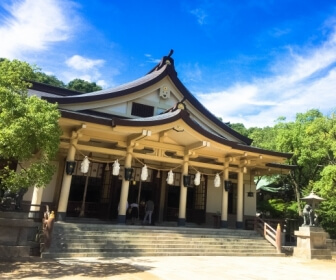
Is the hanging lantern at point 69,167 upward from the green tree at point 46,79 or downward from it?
downward

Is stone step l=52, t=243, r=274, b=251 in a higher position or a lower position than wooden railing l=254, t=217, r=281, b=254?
lower

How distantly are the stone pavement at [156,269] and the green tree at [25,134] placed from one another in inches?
87.9

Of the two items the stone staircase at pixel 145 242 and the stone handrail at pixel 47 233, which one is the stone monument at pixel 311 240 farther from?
the stone handrail at pixel 47 233

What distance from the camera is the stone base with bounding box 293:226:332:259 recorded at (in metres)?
13.3

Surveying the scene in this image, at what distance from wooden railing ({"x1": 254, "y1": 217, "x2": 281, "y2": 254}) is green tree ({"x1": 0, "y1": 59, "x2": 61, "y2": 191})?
10.6m

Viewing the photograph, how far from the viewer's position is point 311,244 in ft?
43.9

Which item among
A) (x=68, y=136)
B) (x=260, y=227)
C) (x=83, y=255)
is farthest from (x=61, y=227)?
(x=260, y=227)

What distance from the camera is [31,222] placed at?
8867 millimetres

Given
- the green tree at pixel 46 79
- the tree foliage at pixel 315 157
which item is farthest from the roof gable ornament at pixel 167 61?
the green tree at pixel 46 79

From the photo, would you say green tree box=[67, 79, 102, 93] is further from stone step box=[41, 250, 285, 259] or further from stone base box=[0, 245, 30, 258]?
stone base box=[0, 245, 30, 258]

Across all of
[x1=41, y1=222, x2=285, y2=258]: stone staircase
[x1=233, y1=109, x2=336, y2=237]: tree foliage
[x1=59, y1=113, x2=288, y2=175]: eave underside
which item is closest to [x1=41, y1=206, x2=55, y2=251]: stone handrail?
[x1=41, y1=222, x2=285, y2=258]: stone staircase

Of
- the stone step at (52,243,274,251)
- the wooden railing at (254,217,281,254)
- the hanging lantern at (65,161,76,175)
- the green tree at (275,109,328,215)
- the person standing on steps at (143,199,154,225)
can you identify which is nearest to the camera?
the stone step at (52,243,274,251)

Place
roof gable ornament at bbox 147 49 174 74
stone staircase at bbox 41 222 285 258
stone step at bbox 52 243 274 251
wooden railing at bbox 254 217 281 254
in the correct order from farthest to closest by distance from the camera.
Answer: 1. roof gable ornament at bbox 147 49 174 74
2. wooden railing at bbox 254 217 281 254
3. stone staircase at bbox 41 222 285 258
4. stone step at bbox 52 243 274 251

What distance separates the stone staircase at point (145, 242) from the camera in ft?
32.9
